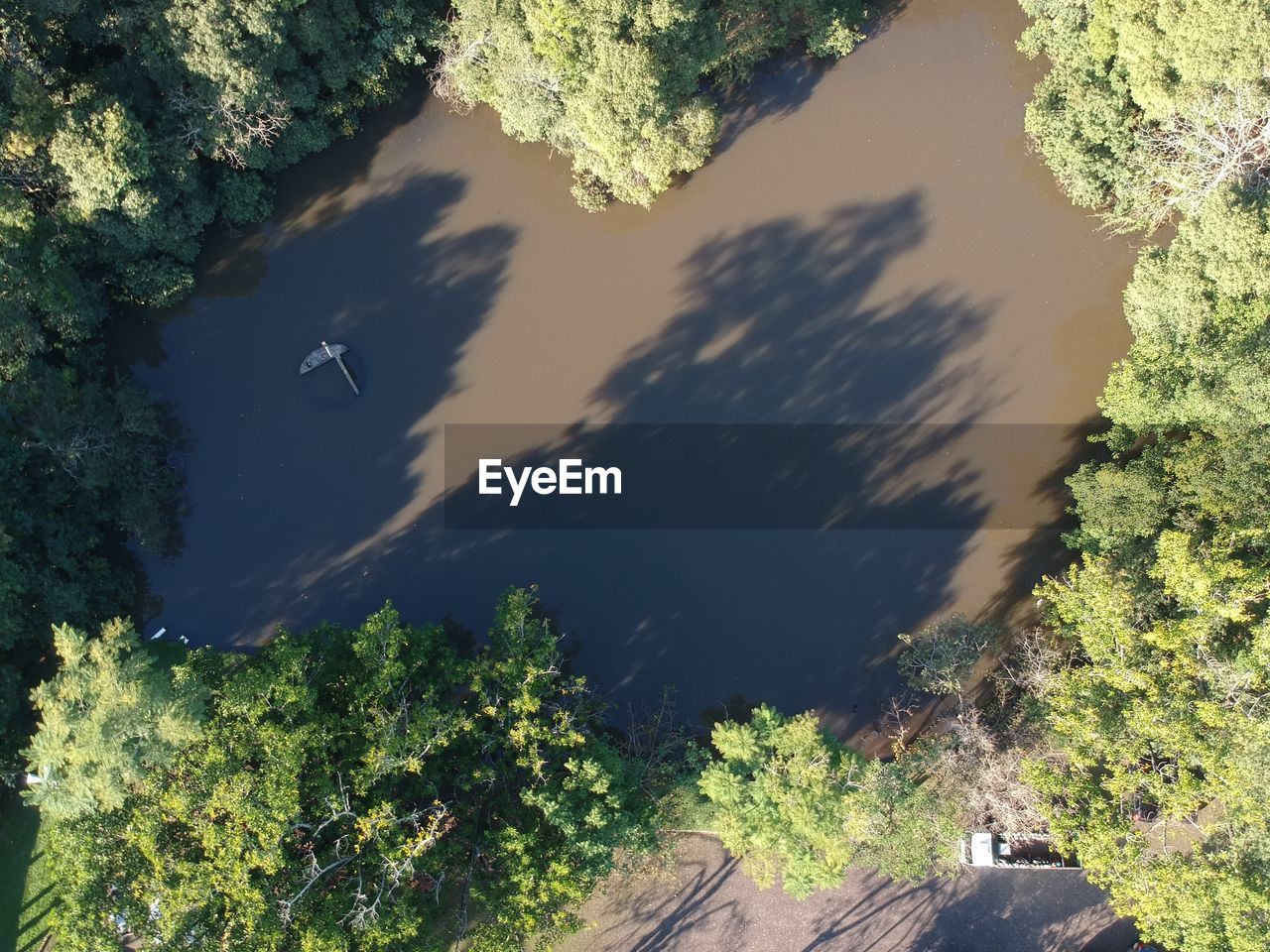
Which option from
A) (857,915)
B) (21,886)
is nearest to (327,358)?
(21,886)

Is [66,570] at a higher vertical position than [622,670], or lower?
higher

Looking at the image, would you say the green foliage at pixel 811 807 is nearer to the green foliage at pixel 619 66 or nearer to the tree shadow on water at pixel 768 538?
the tree shadow on water at pixel 768 538

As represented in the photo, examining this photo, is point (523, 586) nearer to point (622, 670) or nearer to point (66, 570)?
point (622, 670)

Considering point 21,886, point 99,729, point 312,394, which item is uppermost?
point 312,394

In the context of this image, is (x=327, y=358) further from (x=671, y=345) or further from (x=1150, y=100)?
(x=1150, y=100)

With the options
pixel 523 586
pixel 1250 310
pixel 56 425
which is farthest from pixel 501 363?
pixel 1250 310

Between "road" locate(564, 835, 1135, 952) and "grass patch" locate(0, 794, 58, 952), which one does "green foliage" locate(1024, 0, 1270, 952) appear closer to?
"road" locate(564, 835, 1135, 952)

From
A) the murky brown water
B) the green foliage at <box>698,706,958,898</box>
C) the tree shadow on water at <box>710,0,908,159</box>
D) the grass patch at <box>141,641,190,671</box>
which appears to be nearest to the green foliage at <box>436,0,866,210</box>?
the tree shadow on water at <box>710,0,908,159</box>
